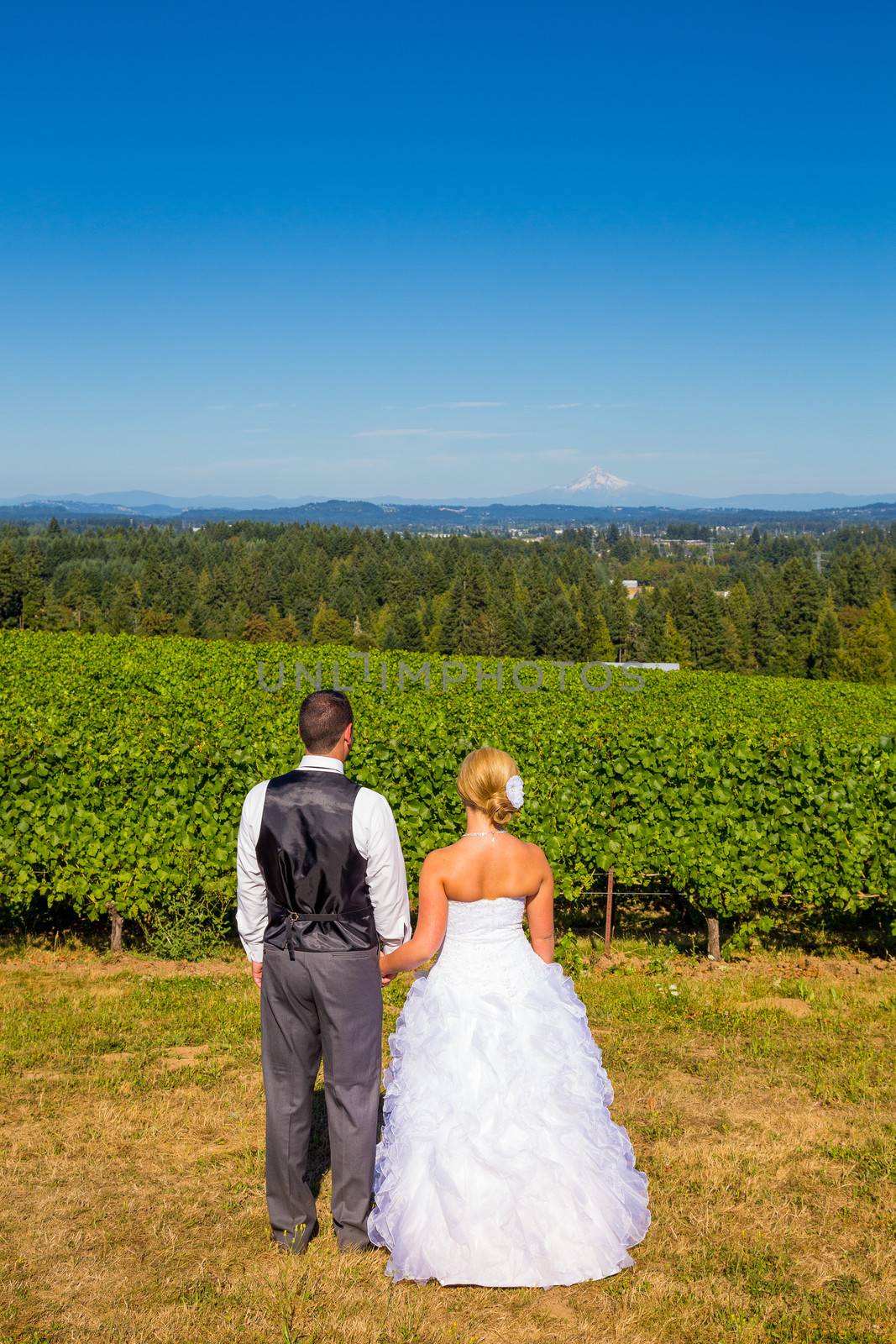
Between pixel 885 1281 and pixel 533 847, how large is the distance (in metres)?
2.35

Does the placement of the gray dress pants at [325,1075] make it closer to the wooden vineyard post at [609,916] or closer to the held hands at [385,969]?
the held hands at [385,969]

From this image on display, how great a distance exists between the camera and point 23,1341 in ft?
11.7

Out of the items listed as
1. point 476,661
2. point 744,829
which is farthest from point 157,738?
point 476,661

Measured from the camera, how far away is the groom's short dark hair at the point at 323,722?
3994mm

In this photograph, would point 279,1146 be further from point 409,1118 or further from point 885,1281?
point 885,1281

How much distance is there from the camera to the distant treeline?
79.0 metres

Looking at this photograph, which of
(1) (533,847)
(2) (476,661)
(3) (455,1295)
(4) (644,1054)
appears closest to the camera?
(3) (455,1295)

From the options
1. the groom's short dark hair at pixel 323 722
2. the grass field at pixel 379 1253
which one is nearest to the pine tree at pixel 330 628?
the grass field at pixel 379 1253

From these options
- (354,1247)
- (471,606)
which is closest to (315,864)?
(354,1247)

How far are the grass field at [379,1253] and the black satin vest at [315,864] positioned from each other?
145 centimetres

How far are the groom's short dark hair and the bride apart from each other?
0.56 metres

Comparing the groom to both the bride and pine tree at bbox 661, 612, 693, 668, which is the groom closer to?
the bride

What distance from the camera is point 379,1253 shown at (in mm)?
4160

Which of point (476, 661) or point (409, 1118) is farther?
point (476, 661)
